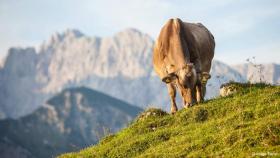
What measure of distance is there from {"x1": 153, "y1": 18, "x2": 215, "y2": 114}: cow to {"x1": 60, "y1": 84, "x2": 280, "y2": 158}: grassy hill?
4.82 ft

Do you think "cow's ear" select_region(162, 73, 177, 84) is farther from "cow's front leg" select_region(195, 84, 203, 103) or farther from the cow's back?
the cow's back

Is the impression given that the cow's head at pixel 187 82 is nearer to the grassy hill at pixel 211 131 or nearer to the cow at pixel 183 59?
the cow at pixel 183 59

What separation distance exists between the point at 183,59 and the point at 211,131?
7.21 meters

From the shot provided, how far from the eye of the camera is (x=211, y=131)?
59.2 feet

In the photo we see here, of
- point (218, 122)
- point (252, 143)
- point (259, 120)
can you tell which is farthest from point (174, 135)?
point (252, 143)

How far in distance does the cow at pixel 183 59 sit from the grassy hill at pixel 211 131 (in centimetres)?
147

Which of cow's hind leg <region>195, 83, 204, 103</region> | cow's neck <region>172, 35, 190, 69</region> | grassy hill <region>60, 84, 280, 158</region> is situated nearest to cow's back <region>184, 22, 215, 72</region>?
cow's neck <region>172, 35, 190, 69</region>

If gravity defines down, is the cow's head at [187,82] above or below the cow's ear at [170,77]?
below

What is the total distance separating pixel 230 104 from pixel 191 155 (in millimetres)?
5818

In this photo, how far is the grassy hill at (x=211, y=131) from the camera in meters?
15.5

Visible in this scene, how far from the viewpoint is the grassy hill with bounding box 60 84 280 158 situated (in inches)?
609

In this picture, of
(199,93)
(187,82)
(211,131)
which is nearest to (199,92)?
(199,93)

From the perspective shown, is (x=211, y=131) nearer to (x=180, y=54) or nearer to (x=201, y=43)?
(x=180, y=54)

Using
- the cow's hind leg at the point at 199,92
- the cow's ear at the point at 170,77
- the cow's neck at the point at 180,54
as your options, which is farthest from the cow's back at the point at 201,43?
the cow's ear at the point at 170,77
